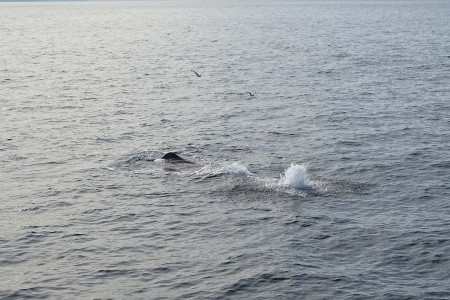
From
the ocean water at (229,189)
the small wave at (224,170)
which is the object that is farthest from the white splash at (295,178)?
the small wave at (224,170)

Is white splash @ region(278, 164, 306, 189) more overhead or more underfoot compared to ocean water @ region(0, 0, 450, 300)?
more overhead

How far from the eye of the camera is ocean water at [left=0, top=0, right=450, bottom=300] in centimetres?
3388

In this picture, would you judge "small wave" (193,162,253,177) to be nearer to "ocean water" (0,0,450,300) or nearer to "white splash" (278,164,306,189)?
"ocean water" (0,0,450,300)

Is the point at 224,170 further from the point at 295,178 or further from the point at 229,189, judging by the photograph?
the point at 295,178

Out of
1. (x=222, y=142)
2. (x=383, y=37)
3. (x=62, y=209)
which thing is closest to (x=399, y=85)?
(x=222, y=142)

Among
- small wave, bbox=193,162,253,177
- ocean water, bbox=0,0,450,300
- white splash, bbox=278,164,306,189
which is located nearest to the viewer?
ocean water, bbox=0,0,450,300

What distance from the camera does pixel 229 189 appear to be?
1812 inches

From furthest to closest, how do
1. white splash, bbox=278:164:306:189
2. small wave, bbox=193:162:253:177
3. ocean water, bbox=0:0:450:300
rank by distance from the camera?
small wave, bbox=193:162:253:177, white splash, bbox=278:164:306:189, ocean water, bbox=0:0:450:300

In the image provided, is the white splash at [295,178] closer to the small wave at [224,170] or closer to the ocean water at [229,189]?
the ocean water at [229,189]

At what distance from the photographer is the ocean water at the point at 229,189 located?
33875mm

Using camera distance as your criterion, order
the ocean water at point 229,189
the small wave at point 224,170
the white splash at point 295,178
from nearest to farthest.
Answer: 1. the ocean water at point 229,189
2. the white splash at point 295,178
3. the small wave at point 224,170

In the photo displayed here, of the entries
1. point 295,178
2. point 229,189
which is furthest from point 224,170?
point 295,178

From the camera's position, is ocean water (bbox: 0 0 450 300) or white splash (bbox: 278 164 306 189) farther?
white splash (bbox: 278 164 306 189)

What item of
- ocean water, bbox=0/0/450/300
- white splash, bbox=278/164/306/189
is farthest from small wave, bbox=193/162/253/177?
white splash, bbox=278/164/306/189
